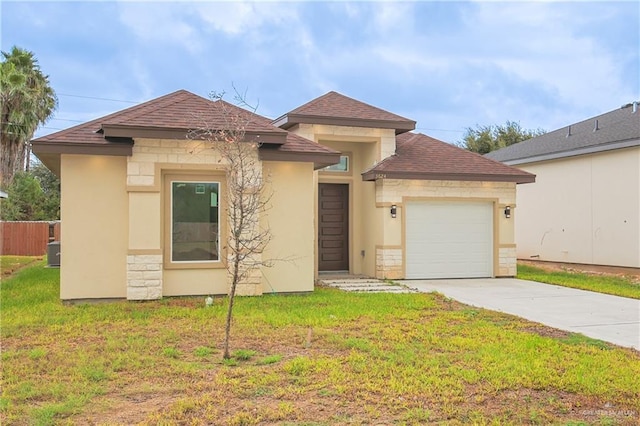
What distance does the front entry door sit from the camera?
15.0 metres

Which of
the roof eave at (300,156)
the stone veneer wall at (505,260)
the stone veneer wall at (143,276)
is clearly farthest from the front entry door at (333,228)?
the stone veneer wall at (143,276)

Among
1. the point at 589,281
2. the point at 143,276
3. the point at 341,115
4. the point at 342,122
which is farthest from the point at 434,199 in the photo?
the point at 143,276

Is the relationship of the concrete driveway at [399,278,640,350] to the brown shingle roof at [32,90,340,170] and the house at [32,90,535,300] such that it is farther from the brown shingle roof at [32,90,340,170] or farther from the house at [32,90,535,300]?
the brown shingle roof at [32,90,340,170]

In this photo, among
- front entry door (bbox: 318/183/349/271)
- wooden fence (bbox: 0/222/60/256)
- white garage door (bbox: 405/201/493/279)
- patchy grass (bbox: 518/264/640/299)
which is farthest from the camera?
wooden fence (bbox: 0/222/60/256)

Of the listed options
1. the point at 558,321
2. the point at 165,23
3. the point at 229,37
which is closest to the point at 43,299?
the point at 165,23

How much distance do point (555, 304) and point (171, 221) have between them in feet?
24.3

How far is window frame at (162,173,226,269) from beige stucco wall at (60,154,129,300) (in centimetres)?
73

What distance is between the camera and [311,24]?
15.9 metres

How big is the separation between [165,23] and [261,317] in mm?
9443

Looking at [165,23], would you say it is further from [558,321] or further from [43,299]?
[558,321]

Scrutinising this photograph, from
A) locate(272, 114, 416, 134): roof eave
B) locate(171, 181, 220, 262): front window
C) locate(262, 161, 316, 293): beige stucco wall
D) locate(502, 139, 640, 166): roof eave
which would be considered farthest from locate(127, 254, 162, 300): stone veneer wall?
locate(502, 139, 640, 166): roof eave

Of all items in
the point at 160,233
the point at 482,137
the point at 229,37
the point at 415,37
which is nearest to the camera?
the point at 160,233

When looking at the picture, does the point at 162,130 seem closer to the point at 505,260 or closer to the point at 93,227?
the point at 93,227

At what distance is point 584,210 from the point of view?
57.4 ft
